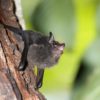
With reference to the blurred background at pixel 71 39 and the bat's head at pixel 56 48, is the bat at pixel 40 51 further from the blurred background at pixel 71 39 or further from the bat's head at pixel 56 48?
the blurred background at pixel 71 39

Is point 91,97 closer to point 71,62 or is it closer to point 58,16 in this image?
point 71,62

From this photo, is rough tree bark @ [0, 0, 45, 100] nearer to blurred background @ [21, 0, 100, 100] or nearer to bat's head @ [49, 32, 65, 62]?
bat's head @ [49, 32, 65, 62]

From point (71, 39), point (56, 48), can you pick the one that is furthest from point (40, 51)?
point (71, 39)

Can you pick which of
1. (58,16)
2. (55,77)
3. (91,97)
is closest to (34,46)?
(58,16)

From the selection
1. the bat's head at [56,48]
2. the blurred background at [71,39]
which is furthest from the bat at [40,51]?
the blurred background at [71,39]

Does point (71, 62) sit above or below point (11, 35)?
below

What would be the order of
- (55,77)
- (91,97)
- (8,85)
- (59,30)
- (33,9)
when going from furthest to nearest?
(91,97) → (55,77) → (59,30) → (33,9) → (8,85)

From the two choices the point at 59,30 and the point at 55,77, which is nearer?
the point at 59,30

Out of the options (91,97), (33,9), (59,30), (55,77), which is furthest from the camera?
(91,97)
